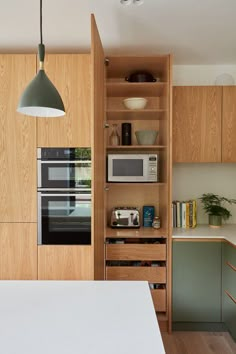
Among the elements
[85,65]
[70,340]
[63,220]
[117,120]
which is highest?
[85,65]

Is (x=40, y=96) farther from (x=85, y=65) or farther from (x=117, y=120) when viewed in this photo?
(x=117, y=120)

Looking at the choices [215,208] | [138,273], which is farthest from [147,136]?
[138,273]

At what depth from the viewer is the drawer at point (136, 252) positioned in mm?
2322

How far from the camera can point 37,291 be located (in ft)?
3.89

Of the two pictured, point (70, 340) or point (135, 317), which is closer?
point (70, 340)

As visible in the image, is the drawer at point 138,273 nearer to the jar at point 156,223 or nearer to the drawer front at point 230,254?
the jar at point 156,223

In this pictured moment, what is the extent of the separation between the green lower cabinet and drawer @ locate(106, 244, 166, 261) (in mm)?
127

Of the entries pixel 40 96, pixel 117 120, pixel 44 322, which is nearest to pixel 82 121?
pixel 117 120

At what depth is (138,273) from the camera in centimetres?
232

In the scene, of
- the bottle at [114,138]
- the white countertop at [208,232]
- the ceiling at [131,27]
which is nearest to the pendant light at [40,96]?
the ceiling at [131,27]

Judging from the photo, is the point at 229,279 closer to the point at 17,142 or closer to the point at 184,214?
the point at 184,214

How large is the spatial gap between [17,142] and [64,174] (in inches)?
18.1

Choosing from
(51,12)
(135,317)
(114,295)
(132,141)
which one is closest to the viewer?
(135,317)

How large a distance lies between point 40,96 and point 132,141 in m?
1.60
